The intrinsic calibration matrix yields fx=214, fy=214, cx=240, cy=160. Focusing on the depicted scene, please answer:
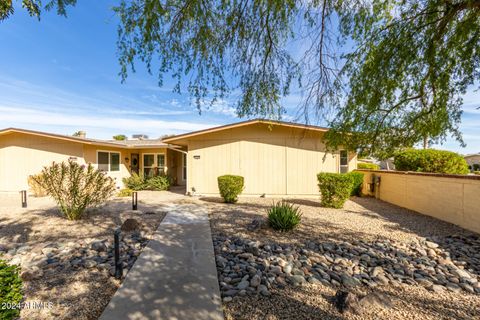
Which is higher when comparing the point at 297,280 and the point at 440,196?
the point at 440,196

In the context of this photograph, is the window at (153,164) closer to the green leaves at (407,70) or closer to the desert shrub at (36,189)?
the desert shrub at (36,189)

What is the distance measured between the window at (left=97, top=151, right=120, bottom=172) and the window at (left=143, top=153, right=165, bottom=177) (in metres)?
1.85

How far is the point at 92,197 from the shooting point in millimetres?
6367

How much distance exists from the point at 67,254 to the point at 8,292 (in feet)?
8.08

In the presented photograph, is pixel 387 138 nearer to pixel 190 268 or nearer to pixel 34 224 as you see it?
pixel 190 268

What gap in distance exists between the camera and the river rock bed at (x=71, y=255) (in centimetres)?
352

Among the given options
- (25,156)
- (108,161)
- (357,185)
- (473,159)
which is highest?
(25,156)

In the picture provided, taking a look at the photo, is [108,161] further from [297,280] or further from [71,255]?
[297,280]

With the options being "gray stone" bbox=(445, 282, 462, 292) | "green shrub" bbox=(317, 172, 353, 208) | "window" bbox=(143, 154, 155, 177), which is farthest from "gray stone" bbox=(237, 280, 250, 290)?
"window" bbox=(143, 154, 155, 177)

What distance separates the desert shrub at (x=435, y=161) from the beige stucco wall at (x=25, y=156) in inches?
640

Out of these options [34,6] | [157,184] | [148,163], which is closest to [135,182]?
[157,184]

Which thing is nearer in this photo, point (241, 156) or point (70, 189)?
point (70, 189)

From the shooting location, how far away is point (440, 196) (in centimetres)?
649

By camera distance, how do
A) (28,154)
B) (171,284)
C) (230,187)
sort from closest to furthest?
(171,284) → (230,187) → (28,154)
